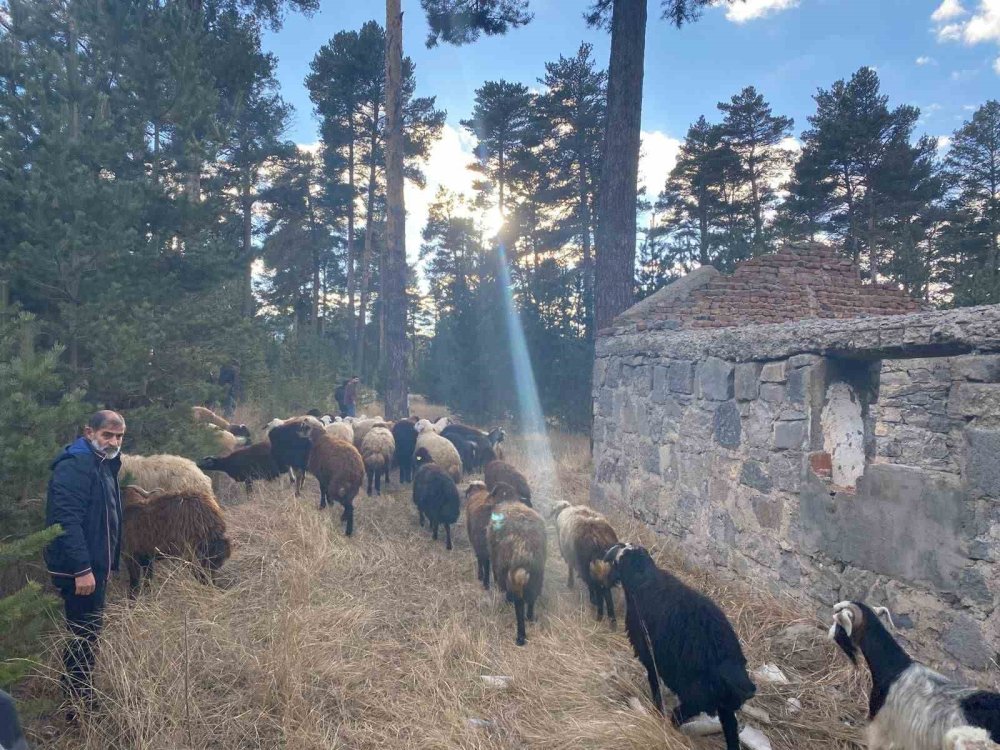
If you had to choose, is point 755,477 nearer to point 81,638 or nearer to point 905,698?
point 905,698

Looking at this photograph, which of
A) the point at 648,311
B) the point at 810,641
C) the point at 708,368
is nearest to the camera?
the point at 810,641

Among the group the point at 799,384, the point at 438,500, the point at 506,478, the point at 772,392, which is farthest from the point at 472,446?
the point at 799,384

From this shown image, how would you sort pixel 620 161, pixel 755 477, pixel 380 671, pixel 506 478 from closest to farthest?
1. pixel 380 671
2. pixel 755 477
3. pixel 506 478
4. pixel 620 161

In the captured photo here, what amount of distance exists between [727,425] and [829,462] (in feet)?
3.15

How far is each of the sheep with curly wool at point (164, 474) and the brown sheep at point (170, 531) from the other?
425 mm

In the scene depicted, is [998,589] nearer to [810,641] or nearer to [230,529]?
[810,641]

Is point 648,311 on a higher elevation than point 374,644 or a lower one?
higher

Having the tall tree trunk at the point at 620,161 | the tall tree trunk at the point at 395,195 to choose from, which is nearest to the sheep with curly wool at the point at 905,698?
the tall tree trunk at the point at 620,161

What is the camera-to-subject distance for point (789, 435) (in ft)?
14.5

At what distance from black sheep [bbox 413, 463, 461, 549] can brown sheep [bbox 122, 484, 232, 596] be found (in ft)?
7.74

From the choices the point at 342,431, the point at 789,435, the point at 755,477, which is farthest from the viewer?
the point at 342,431

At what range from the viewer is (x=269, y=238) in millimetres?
23344

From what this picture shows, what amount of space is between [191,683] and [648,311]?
699 centimetres

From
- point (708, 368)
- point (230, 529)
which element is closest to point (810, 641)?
point (708, 368)
